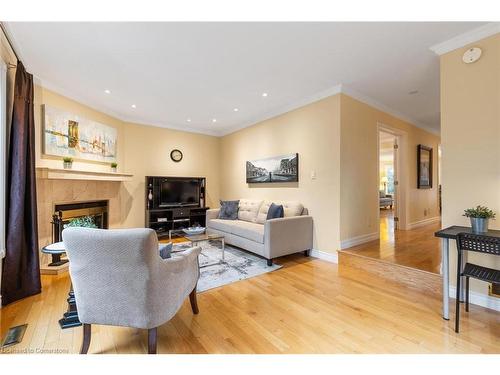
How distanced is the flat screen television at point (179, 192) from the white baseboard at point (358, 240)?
3449 millimetres

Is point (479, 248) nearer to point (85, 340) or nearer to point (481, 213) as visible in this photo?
point (481, 213)

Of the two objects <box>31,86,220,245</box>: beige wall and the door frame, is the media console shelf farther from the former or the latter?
the door frame

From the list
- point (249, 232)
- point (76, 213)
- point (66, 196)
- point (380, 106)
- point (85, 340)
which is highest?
point (380, 106)

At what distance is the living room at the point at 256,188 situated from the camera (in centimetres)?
161

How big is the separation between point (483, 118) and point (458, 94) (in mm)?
333

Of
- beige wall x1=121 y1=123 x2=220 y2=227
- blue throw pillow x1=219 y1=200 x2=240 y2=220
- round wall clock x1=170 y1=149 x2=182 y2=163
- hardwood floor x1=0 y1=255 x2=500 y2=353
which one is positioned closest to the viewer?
hardwood floor x1=0 y1=255 x2=500 y2=353

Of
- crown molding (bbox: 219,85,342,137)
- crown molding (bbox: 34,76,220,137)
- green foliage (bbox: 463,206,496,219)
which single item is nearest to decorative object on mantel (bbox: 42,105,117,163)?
crown molding (bbox: 34,76,220,137)

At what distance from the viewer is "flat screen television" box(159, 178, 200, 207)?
4.94 m

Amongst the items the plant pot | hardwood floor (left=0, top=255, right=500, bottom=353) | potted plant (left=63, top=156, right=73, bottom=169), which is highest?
potted plant (left=63, top=156, right=73, bottom=169)

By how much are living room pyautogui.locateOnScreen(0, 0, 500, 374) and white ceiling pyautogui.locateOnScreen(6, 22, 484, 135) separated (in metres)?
0.02

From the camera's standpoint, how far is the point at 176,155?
5359mm

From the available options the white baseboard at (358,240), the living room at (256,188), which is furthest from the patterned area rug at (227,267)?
the white baseboard at (358,240)

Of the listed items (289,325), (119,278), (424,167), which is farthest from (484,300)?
(424,167)

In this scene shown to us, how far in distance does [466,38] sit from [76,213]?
552cm
